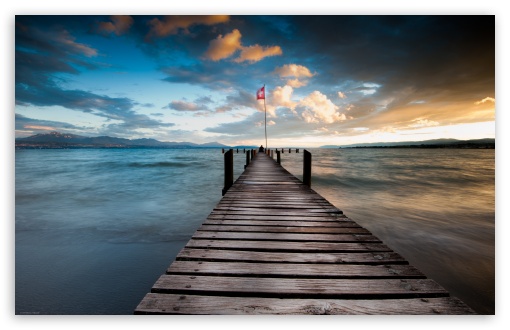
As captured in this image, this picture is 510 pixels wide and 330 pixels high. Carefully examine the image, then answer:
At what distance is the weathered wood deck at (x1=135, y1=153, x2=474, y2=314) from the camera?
5.78 ft

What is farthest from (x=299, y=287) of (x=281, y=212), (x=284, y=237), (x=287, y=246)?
(x=281, y=212)

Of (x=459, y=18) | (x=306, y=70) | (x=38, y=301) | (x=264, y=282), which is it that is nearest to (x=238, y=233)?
(x=264, y=282)

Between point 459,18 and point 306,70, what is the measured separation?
3.80 meters

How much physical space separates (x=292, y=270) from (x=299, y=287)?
0.86 ft

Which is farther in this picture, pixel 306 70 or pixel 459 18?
pixel 306 70

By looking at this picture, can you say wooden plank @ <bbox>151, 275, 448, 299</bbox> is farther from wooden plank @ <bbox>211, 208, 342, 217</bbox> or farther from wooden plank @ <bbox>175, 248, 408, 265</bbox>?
wooden plank @ <bbox>211, 208, 342, 217</bbox>

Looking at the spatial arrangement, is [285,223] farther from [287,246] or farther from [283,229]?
[287,246]

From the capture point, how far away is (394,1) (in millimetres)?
3408

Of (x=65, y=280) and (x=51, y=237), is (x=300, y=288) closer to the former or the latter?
(x=65, y=280)

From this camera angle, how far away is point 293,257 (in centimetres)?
248

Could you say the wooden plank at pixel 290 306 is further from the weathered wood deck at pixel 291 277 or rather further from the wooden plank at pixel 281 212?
the wooden plank at pixel 281 212

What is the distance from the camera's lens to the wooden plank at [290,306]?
172 centimetres

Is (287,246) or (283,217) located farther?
(283,217)

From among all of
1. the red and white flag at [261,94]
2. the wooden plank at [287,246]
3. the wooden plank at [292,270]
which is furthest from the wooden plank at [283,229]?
the red and white flag at [261,94]
